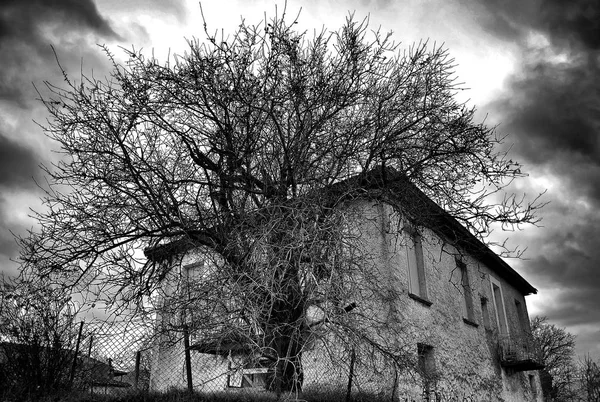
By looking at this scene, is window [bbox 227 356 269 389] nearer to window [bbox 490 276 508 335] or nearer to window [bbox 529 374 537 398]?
window [bbox 490 276 508 335]

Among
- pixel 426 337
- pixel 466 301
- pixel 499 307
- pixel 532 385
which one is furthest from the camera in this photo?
pixel 532 385

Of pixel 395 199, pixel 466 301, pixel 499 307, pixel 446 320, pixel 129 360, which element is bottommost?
pixel 129 360

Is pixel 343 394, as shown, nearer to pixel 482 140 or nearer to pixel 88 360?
pixel 88 360

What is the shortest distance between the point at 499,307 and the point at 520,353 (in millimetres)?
1529

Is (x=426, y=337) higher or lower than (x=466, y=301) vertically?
lower

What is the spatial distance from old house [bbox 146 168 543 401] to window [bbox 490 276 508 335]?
0.11ft

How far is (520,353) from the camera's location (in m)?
16.3

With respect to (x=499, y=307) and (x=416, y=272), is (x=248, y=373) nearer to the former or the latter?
(x=416, y=272)

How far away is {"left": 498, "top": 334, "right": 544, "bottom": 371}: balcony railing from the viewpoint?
15.0 m

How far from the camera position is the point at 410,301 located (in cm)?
1075

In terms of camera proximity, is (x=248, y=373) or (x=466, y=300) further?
(x=466, y=300)

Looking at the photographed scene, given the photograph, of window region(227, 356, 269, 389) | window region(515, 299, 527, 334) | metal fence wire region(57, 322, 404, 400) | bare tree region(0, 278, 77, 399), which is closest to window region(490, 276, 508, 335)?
window region(515, 299, 527, 334)

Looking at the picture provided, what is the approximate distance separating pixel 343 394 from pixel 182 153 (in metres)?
4.54

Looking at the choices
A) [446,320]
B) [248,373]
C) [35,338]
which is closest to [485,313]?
[446,320]
